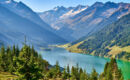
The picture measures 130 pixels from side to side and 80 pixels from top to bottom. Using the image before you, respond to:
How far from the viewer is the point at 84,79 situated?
9175cm

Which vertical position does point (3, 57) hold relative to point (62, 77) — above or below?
above

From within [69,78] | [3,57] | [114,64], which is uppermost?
[3,57]

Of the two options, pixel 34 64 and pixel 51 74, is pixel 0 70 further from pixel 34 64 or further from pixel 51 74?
pixel 34 64

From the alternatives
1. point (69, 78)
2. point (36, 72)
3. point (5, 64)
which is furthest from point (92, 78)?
point (36, 72)

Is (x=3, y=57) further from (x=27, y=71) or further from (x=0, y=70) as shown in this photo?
(x=27, y=71)

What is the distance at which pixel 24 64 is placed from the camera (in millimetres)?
24000

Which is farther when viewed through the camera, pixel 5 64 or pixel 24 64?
pixel 5 64

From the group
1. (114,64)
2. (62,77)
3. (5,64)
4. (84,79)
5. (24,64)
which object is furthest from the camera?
(114,64)

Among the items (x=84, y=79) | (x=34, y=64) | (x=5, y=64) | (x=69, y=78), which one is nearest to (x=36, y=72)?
(x=34, y=64)

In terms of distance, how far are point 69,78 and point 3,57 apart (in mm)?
47837

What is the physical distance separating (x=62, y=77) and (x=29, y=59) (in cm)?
8396

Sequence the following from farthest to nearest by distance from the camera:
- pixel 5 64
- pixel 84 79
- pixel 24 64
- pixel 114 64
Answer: pixel 114 64 < pixel 84 79 < pixel 5 64 < pixel 24 64

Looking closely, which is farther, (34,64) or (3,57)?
(3,57)

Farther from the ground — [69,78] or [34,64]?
[34,64]
